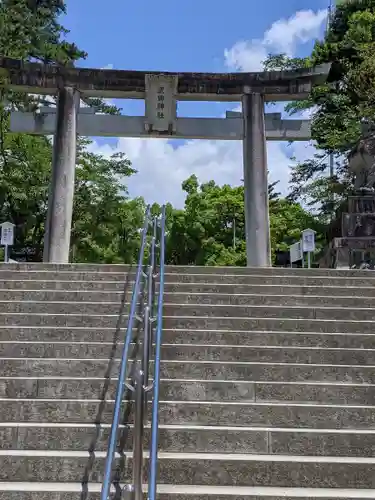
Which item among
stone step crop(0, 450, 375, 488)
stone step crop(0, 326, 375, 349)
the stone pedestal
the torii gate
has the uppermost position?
the torii gate

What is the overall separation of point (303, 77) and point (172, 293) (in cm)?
673

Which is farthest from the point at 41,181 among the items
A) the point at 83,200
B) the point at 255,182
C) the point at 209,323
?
the point at 209,323

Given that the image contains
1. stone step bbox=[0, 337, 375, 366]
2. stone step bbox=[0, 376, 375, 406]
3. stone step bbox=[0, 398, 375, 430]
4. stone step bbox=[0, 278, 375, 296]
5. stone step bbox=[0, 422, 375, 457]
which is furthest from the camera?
stone step bbox=[0, 278, 375, 296]

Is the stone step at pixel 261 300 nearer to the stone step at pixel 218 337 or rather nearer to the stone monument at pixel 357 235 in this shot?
the stone step at pixel 218 337

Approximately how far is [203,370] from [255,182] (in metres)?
6.43

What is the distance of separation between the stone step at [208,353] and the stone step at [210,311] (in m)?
0.85

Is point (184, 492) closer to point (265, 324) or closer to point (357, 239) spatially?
point (265, 324)

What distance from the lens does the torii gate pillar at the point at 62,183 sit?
979 cm

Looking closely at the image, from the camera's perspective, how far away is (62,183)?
9.98 m

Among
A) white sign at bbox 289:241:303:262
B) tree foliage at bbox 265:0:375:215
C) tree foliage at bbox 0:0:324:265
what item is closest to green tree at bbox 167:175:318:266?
tree foliage at bbox 0:0:324:265

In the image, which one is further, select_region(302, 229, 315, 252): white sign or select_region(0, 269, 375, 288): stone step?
select_region(302, 229, 315, 252): white sign

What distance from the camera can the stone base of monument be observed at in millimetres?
9422

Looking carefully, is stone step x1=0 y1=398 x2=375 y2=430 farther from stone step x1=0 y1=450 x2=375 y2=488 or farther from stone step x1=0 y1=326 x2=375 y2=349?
stone step x1=0 y1=326 x2=375 y2=349

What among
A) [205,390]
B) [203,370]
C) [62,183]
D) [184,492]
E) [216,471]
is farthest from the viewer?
[62,183]
